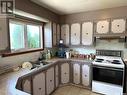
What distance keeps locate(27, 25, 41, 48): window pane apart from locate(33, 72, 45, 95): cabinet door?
1.06 metres

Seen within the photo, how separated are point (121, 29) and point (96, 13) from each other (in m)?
0.83

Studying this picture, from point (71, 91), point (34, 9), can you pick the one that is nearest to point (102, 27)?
point (34, 9)

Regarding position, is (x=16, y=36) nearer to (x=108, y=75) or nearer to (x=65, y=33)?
(x=65, y=33)

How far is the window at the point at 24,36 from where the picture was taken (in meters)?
2.34

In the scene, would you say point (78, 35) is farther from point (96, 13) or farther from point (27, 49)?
point (27, 49)

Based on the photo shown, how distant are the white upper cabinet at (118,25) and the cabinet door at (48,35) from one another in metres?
1.82

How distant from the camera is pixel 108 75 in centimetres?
253

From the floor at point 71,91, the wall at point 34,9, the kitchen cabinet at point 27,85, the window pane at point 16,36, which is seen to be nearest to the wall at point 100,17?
the wall at point 34,9

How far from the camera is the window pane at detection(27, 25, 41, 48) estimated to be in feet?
9.22

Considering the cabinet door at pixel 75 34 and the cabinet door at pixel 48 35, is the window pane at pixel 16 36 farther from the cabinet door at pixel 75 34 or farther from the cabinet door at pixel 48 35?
the cabinet door at pixel 75 34

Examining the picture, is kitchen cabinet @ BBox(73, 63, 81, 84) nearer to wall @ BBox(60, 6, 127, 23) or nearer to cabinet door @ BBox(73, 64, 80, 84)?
cabinet door @ BBox(73, 64, 80, 84)

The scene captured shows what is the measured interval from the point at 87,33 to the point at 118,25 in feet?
2.81

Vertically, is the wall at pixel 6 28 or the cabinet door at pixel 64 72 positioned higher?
the wall at pixel 6 28

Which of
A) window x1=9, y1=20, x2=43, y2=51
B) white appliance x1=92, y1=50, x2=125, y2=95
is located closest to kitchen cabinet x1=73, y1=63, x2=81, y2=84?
white appliance x1=92, y1=50, x2=125, y2=95
